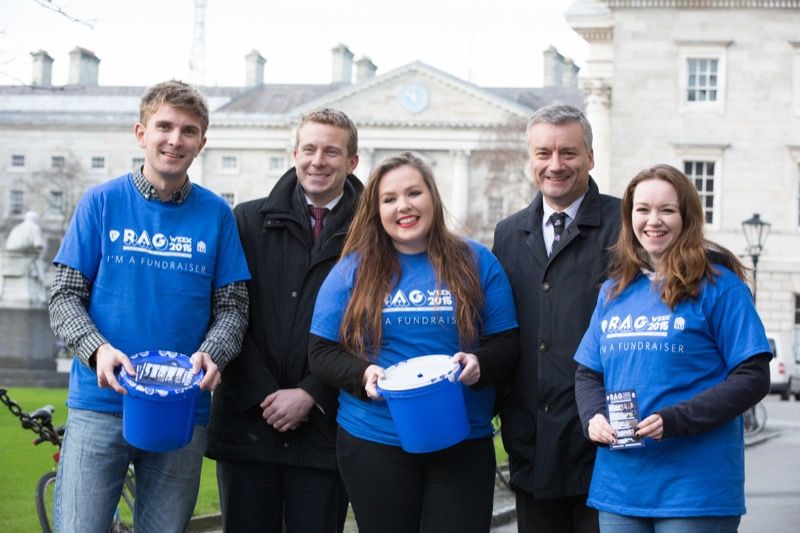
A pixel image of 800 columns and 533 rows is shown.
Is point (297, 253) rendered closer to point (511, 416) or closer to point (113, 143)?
point (511, 416)

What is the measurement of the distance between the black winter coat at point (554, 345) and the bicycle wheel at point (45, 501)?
3225 millimetres

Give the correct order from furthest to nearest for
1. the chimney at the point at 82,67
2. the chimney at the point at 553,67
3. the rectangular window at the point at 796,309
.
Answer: the chimney at the point at 553,67, the chimney at the point at 82,67, the rectangular window at the point at 796,309

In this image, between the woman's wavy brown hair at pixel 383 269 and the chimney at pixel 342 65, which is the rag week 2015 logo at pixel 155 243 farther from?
the chimney at pixel 342 65

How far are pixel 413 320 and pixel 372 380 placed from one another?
0.92ft

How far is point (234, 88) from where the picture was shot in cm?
9325

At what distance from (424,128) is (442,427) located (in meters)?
78.7

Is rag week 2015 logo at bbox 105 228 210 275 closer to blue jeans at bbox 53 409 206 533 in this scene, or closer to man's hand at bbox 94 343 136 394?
man's hand at bbox 94 343 136 394

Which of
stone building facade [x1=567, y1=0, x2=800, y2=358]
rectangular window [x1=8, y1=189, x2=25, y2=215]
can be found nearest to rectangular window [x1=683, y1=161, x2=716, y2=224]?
stone building facade [x1=567, y1=0, x2=800, y2=358]

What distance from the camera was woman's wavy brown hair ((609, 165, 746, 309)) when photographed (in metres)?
4.47

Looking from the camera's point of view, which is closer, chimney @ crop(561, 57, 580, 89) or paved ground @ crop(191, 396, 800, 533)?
paved ground @ crop(191, 396, 800, 533)

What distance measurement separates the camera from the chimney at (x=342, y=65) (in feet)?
308

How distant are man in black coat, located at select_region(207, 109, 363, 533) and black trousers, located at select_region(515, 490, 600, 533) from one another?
0.77m

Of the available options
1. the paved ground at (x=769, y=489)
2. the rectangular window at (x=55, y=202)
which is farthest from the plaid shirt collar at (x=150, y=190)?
the rectangular window at (x=55, y=202)

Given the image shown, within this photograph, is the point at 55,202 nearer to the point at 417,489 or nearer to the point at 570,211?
the point at 570,211
